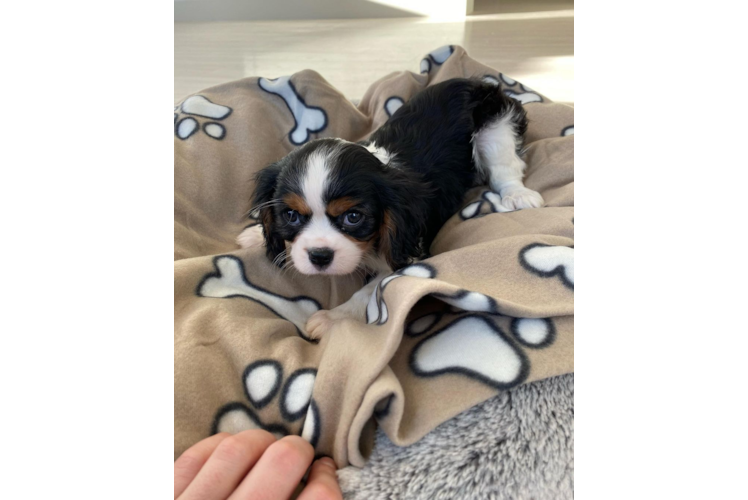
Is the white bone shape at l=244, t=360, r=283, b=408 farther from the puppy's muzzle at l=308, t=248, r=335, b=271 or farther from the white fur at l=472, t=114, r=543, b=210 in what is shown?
the white fur at l=472, t=114, r=543, b=210

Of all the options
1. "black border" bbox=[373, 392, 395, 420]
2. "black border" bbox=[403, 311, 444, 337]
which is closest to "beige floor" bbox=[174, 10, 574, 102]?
"black border" bbox=[403, 311, 444, 337]

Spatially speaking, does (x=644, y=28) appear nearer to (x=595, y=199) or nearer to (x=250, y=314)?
(x=595, y=199)

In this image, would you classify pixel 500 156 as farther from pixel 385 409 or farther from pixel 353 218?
pixel 385 409

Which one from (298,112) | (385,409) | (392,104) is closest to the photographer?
(385,409)

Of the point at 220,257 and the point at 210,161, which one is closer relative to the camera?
the point at 220,257

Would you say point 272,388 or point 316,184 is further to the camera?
point 316,184

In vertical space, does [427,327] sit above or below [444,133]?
below

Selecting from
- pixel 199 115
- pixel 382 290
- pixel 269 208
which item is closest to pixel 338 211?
pixel 269 208
